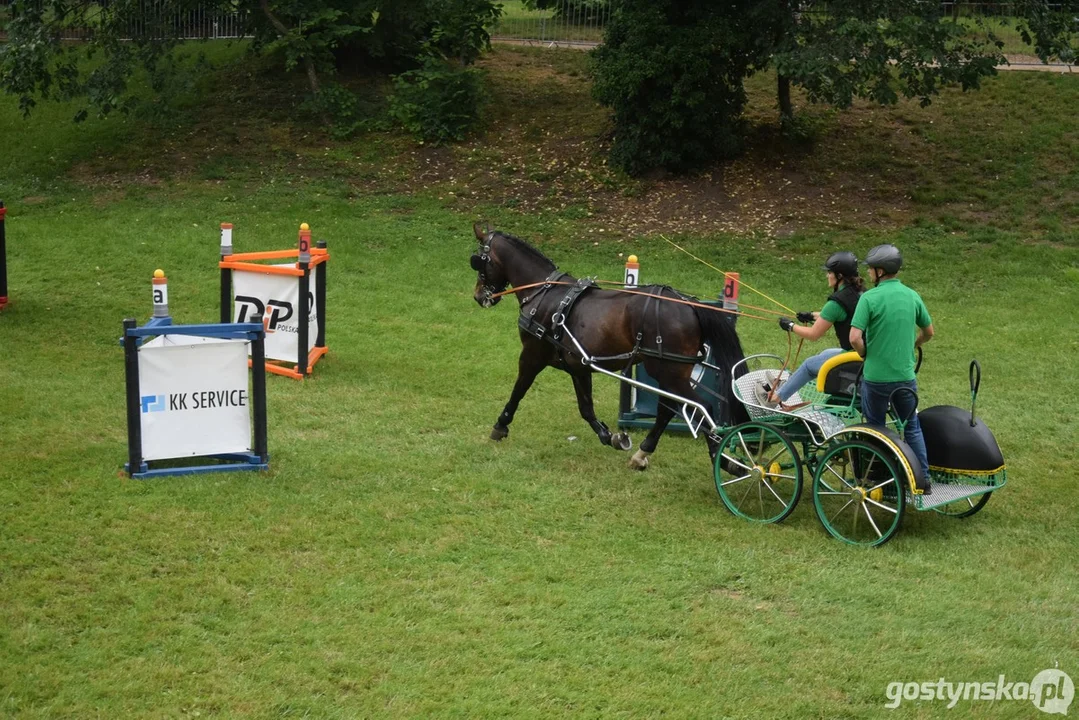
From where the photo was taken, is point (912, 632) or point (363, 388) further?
point (363, 388)

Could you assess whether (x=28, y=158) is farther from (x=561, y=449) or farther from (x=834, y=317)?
(x=834, y=317)

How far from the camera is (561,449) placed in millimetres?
9664

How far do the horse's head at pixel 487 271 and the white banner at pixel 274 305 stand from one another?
2.58m

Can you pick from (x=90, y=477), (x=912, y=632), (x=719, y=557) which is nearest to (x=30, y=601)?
(x=90, y=477)

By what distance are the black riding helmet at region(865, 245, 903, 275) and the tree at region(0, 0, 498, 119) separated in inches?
633

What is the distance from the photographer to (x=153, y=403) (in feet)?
27.5

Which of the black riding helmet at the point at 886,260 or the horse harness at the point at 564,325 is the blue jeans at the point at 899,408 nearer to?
the black riding helmet at the point at 886,260

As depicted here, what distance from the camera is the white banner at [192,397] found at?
8.34 meters

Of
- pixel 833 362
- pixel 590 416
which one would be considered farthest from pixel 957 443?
pixel 590 416

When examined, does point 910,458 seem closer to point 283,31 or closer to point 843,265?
point 843,265

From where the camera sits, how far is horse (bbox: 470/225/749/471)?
28.1 feet

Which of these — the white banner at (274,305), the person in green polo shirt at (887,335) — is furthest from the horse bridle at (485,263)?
the person in green polo shirt at (887,335)

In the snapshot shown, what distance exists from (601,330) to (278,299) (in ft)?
14.0

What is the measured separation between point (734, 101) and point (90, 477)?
14.6m
